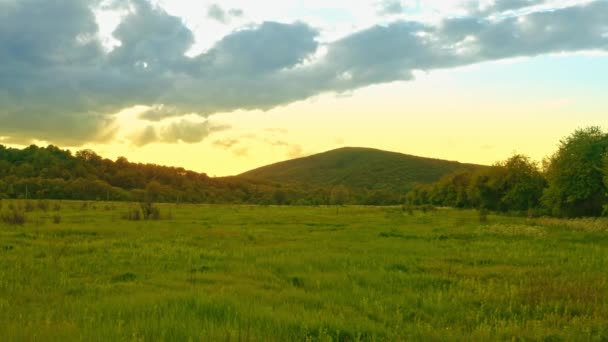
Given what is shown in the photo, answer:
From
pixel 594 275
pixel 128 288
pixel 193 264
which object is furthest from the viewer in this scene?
pixel 193 264

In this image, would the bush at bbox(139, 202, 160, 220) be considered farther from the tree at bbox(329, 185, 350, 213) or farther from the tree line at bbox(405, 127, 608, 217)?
the tree at bbox(329, 185, 350, 213)

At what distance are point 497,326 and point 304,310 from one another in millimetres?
3479

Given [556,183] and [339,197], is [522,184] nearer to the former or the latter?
[556,183]

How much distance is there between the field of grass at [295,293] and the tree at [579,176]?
144ft

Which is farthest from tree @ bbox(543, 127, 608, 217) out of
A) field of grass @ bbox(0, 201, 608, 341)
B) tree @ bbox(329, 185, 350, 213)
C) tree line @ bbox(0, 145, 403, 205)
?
tree @ bbox(329, 185, 350, 213)

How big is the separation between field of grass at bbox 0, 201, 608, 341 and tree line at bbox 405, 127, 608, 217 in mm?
41517

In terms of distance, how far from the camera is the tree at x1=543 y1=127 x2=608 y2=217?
57906 mm

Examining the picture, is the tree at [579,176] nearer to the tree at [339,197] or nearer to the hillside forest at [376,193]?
the hillside forest at [376,193]

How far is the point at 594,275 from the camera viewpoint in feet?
45.2

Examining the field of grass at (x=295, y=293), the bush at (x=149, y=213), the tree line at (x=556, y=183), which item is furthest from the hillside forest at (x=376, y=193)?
the bush at (x=149, y=213)

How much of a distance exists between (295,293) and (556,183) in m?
60.9

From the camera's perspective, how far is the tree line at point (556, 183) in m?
58.2

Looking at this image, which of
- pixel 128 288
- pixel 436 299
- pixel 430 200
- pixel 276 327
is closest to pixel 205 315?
pixel 276 327

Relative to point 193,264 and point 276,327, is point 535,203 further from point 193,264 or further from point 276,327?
point 276,327
